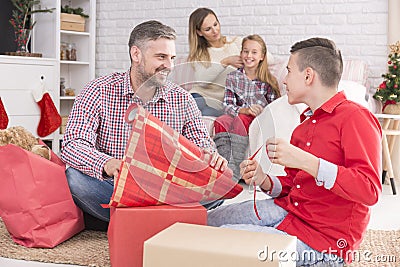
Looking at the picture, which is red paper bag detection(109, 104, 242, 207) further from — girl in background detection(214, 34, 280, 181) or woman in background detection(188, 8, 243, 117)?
Result: woman in background detection(188, 8, 243, 117)

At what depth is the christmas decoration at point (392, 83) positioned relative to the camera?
13.4 ft

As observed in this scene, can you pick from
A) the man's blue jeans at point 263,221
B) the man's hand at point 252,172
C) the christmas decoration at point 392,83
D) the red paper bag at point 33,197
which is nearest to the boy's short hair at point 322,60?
the man's hand at point 252,172

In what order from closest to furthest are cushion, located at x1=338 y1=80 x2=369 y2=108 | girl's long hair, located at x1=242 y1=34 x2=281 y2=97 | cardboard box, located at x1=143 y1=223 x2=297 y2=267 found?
cardboard box, located at x1=143 y1=223 x2=297 y2=267, cushion, located at x1=338 y1=80 x2=369 y2=108, girl's long hair, located at x1=242 y1=34 x2=281 y2=97

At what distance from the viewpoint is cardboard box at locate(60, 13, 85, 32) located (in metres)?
5.14

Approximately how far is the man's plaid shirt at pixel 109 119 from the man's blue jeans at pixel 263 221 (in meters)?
0.30

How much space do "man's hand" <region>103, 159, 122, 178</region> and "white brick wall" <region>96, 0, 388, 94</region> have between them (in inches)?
109

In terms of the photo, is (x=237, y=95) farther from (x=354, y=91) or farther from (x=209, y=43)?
(x=209, y=43)

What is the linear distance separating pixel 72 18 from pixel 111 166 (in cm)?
332

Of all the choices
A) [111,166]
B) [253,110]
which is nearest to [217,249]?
[253,110]

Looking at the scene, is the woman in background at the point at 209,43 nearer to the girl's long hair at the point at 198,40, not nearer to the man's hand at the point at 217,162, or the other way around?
the girl's long hair at the point at 198,40

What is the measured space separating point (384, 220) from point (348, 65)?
4.87 ft

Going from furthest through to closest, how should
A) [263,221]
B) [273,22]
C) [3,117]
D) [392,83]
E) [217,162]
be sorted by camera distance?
[273,22] < [3,117] < [392,83] < [263,221] < [217,162]

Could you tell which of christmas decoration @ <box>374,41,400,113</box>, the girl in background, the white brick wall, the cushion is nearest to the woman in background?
the white brick wall

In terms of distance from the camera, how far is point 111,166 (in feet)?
7.16
